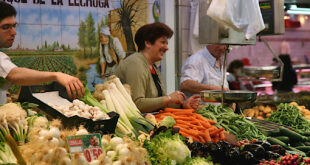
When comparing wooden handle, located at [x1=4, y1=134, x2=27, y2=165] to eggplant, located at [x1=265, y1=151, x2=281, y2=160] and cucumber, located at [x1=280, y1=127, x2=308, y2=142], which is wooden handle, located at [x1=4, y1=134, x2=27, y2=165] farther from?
cucumber, located at [x1=280, y1=127, x2=308, y2=142]

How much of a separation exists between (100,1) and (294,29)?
41.3 ft

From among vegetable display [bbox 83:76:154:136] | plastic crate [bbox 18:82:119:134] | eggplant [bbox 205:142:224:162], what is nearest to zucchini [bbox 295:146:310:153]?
eggplant [bbox 205:142:224:162]

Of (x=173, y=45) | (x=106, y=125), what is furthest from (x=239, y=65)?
(x=106, y=125)

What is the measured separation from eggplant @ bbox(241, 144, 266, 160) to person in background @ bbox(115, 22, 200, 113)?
143cm

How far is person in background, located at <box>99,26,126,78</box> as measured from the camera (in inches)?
216

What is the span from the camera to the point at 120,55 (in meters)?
5.68

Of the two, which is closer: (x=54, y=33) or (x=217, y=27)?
(x=217, y=27)

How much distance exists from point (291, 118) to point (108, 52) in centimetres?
263

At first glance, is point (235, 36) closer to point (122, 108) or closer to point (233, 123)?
point (233, 123)

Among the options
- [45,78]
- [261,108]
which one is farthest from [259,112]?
[45,78]

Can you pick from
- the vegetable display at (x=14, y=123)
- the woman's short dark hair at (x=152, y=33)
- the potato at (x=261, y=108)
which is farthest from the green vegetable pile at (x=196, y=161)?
the potato at (x=261, y=108)

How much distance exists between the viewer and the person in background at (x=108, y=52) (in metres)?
5.48

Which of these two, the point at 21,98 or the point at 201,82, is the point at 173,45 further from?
the point at 21,98

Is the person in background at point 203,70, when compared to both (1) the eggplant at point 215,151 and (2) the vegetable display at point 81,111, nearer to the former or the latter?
(1) the eggplant at point 215,151
